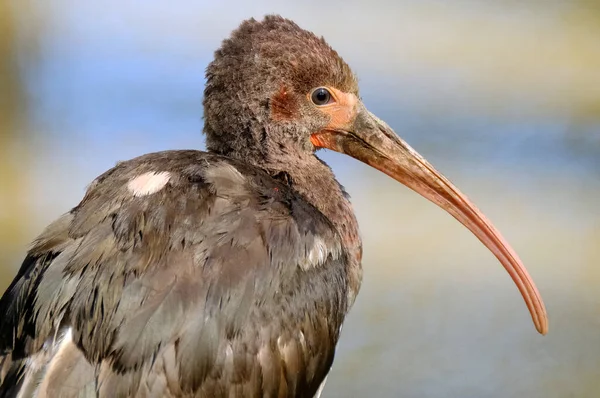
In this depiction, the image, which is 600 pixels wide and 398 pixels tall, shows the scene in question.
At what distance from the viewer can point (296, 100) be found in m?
1.46

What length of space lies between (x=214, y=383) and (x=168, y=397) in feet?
0.27

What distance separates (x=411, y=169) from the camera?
1.55 metres

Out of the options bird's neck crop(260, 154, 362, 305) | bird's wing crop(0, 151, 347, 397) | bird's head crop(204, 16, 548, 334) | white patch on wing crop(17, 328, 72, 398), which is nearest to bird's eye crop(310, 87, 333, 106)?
bird's head crop(204, 16, 548, 334)

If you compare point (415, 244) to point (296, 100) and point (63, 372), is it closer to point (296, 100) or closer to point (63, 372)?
point (296, 100)

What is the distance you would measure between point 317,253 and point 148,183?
1.11 ft

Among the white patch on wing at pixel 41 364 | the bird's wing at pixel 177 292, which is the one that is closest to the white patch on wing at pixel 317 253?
the bird's wing at pixel 177 292

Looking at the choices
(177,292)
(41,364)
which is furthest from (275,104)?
(41,364)

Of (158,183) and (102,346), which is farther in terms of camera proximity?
(158,183)

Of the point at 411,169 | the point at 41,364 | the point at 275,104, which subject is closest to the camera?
the point at 41,364

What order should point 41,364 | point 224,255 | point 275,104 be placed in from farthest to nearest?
point 275,104 → point 224,255 → point 41,364

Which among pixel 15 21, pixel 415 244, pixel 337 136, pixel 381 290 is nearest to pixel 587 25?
pixel 415 244

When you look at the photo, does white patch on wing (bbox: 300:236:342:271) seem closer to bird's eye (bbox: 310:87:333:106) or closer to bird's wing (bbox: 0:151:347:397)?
bird's wing (bbox: 0:151:347:397)

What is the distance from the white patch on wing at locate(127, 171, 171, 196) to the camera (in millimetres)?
1226

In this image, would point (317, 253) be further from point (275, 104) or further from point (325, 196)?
point (275, 104)
